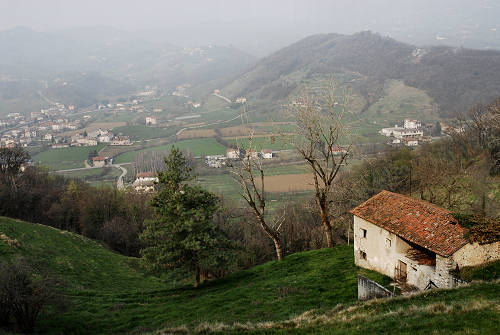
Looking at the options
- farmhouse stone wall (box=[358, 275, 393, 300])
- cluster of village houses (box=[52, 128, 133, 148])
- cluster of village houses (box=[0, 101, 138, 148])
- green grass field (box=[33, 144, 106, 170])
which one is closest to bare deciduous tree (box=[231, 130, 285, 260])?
farmhouse stone wall (box=[358, 275, 393, 300])

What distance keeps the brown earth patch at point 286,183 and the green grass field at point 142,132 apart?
77.5 m

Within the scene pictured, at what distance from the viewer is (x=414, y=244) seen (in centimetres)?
1791

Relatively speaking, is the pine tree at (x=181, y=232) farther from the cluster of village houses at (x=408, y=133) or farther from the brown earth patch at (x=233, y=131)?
the brown earth patch at (x=233, y=131)

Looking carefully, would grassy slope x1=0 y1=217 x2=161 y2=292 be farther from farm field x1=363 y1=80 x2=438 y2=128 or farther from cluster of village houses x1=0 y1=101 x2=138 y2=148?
farm field x1=363 y1=80 x2=438 y2=128

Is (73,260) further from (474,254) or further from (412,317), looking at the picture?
(474,254)

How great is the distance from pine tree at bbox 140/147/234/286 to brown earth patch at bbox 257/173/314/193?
50231mm

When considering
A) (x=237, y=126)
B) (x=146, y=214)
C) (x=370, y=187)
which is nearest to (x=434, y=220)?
(x=370, y=187)

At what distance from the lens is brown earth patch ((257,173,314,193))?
75.0 m

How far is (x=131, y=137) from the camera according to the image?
146000 mm

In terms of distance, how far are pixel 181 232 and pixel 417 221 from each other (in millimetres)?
13082

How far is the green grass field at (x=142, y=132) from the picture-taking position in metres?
148

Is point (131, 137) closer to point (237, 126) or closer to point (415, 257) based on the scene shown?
point (237, 126)

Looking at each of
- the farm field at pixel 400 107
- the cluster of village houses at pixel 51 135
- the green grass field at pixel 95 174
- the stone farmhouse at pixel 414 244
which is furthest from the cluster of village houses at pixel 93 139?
the stone farmhouse at pixel 414 244

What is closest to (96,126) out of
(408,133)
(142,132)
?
(142,132)
